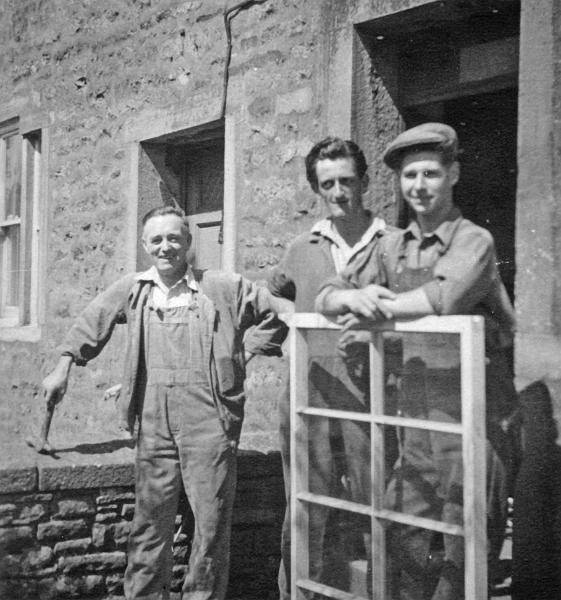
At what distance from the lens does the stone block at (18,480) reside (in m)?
4.10

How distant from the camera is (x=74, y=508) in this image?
4.25 metres

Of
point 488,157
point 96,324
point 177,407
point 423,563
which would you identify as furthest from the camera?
point 488,157

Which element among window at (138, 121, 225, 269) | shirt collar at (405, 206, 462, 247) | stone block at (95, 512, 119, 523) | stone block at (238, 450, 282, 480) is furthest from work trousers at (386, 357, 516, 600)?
window at (138, 121, 225, 269)

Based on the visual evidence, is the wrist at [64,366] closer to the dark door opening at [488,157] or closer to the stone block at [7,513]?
the stone block at [7,513]

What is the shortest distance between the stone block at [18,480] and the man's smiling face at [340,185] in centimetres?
189

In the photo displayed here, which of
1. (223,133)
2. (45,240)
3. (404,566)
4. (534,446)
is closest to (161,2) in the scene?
(223,133)

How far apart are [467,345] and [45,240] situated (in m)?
5.21

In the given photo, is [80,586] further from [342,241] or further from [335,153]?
[335,153]

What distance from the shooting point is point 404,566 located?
3.00 metres

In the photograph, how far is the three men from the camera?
324 centimetres

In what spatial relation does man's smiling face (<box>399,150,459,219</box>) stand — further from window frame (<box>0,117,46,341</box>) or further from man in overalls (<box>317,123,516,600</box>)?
window frame (<box>0,117,46,341</box>)

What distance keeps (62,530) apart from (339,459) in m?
1.66

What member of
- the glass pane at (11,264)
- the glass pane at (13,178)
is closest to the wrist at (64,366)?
the glass pane at (11,264)

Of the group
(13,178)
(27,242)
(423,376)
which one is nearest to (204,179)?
(27,242)
